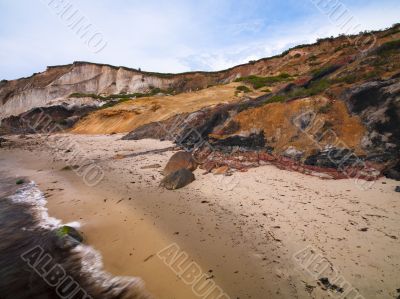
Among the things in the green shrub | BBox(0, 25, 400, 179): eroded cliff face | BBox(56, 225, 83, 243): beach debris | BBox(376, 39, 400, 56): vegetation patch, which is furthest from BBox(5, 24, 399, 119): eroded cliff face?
BBox(56, 225, 83, 243): beach debris

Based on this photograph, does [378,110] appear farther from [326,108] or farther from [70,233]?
[70,233]

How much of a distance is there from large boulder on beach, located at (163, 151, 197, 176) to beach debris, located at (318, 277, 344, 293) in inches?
237

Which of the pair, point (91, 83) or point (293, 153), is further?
point (91, 83)

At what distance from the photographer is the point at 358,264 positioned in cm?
434

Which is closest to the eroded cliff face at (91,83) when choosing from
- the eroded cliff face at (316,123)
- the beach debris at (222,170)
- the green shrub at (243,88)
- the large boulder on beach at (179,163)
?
the green shrub at (243,88)

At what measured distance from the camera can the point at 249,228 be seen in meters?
5.77

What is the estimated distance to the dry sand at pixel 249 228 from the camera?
4.27m

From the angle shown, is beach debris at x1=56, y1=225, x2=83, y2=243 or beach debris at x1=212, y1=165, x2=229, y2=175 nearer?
beach debris at x1=56, y1=225, x2=83, y2=243

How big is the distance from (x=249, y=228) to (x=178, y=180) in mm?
3235

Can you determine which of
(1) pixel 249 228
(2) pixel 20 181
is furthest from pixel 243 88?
(1) pixel 249 228

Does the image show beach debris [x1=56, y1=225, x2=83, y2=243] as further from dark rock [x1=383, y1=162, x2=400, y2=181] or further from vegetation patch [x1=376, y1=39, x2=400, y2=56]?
vegetation patch [x1=376, y1=39, x2=400, y2=56]

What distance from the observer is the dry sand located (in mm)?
4270

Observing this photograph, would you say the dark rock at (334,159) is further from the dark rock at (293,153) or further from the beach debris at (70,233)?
the beach debris at (70,233)

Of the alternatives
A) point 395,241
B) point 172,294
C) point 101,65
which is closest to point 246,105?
point 395,241
